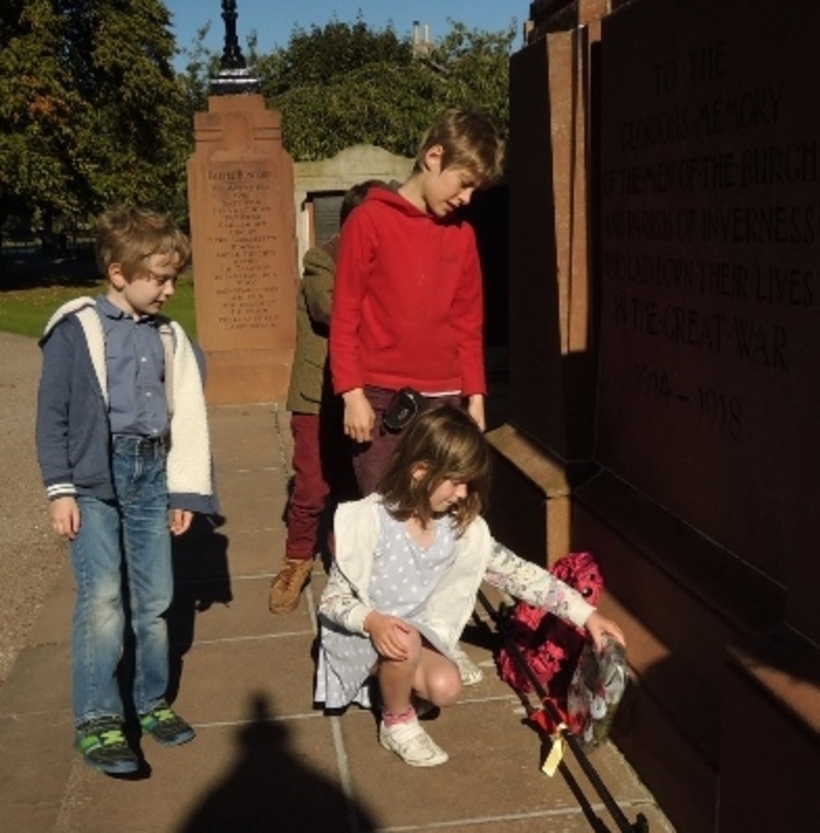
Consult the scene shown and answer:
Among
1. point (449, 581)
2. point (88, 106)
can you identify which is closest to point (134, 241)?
point (449, 581)

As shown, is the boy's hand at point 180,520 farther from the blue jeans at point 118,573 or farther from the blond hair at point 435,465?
the blond hair at point 435,465

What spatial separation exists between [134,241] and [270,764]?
163 cm

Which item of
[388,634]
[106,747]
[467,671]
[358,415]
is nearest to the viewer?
[388,634]

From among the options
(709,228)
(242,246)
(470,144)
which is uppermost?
(470,144)

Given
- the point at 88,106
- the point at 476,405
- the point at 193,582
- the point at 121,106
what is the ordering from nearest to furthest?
the point at 476,405 < the point at 193,582 < the point at 88,106 < the point at 121,106

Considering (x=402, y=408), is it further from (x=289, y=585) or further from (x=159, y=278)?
(x=289, y=585)

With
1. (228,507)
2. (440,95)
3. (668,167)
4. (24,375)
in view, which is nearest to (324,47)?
(440,95)

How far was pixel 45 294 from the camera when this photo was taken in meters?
29.0

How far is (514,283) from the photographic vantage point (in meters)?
4.99

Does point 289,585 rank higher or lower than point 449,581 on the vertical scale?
lower

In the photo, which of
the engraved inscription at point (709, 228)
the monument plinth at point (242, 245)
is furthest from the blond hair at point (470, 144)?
the monument plinth at point (242, 245)

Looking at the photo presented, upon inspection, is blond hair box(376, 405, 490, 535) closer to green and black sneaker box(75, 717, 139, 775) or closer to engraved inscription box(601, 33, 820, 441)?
engraved inscription box(601, 33, 820, 441)

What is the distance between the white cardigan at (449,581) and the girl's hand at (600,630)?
0.03 metres

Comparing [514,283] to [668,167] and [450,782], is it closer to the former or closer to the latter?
[668,167]
